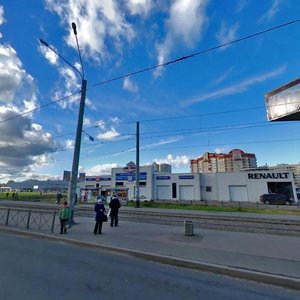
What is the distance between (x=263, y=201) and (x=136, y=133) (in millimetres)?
23938

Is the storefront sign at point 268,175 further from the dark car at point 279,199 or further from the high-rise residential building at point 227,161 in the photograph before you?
the high-rise residential building at point 227,161

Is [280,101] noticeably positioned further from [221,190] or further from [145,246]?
[221,190]

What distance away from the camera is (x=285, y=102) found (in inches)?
291

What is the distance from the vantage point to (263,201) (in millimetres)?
38750

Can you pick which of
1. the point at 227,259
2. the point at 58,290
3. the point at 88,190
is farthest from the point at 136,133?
the point at 58,290

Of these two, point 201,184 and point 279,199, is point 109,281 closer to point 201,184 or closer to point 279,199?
point 279,199

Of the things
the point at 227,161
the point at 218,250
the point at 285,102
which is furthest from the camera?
the point at 227,161

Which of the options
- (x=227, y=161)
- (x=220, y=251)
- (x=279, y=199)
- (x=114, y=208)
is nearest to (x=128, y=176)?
(x=279, y=199)

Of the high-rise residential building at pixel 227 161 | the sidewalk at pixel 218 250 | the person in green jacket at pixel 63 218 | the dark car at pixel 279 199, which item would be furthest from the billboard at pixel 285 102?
the high-rise residential building at pixel 227 161

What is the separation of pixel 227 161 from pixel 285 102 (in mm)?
69296

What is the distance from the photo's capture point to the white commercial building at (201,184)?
4238 centimetres

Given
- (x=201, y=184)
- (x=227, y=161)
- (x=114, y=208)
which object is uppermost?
(x=227, y=161)

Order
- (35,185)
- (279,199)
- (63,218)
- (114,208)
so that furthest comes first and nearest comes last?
(35,185) < (279,199) < (114,208) < (63,218)

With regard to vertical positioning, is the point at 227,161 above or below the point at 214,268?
above
